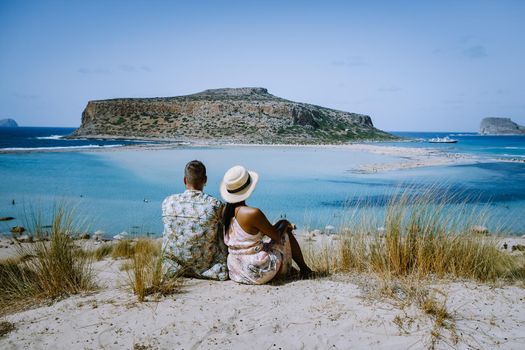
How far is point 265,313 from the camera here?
358 cm

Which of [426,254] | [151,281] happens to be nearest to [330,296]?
[426,254]

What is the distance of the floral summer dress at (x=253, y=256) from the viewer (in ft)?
13.5

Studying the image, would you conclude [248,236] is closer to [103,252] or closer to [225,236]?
[225,236]

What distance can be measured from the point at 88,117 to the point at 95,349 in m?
68.5

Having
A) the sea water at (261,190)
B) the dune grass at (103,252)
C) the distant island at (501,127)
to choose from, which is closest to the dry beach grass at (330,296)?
the dune grass at (103,252)

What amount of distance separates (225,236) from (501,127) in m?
205

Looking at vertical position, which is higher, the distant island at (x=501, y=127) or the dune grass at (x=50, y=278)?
the distant island at (x=501, y=127)

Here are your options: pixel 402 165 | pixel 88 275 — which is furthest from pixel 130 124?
pixel 88 275

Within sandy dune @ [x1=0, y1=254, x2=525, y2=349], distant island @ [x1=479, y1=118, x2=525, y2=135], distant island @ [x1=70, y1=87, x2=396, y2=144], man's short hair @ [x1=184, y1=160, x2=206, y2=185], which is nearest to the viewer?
sandy dune @ [x1=0, y1=254, x2=525, y2=349]

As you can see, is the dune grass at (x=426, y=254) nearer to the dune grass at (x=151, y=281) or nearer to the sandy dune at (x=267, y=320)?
the sandy dune at (x=267, y=320)

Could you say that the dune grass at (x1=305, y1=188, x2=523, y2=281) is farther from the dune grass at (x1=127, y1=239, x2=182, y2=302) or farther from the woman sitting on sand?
the dune grass at (x1=127, y1=239, x2=182, y2=302)

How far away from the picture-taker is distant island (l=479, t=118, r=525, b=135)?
174 m

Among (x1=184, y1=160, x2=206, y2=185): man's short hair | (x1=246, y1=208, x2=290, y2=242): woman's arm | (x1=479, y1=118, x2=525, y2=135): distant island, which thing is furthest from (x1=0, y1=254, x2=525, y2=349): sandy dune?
(x1=479, y1=118, x2=525, y2=135): distant island

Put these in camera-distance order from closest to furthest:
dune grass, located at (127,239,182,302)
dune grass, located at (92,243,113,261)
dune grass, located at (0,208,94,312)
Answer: dune grass, located at (127,239,182,302) < dune grass, located at (0,208,94,312) < dune grass, located at (92,243,113,261)
